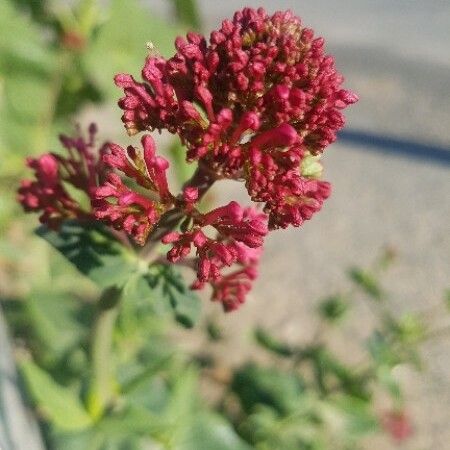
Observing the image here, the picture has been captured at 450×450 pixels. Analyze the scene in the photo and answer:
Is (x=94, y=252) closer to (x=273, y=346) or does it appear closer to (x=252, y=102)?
(x=252, y=102)

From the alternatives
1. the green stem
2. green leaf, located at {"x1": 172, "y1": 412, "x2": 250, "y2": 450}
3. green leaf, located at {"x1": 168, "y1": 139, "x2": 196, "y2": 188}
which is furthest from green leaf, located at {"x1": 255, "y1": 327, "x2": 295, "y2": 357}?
the green stem

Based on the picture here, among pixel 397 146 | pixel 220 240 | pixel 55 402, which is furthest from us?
pixel 397 146

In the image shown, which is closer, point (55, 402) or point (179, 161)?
point (55, 402)

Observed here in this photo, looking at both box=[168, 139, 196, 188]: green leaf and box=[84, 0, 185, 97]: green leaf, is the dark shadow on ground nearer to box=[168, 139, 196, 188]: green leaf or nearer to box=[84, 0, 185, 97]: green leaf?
box=[168, 139, 196, 188]: green leaf

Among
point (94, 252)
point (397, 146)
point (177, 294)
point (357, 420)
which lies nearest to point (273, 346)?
point (357, 420)

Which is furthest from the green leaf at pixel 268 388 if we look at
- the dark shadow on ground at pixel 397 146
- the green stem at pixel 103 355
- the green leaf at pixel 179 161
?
the dark shadow on ground at pixel 397 146

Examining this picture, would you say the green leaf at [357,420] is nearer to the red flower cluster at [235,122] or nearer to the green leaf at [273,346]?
the green leaf at [273,346]
